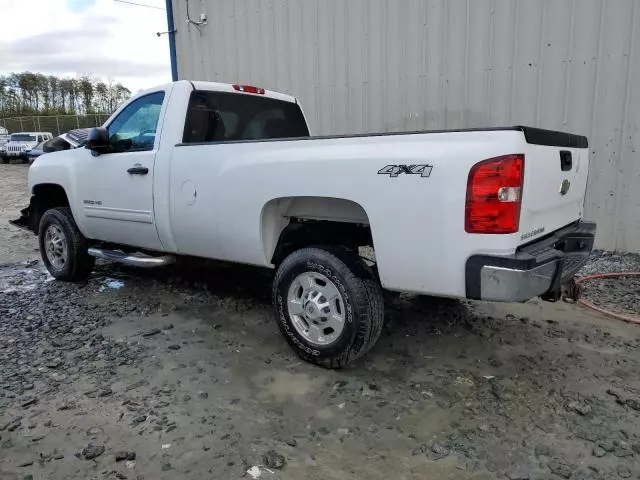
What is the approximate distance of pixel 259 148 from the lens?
3.64 metres

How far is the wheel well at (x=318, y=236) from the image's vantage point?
379 cm

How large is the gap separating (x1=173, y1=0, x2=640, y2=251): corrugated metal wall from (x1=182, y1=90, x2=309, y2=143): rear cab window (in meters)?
2.42

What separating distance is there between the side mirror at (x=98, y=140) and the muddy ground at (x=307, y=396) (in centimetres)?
143

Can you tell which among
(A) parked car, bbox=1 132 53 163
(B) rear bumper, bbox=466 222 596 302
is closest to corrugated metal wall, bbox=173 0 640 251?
(B) rear bumper, bbox=466 222 596 302

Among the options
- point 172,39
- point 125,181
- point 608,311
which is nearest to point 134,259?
point 125,181

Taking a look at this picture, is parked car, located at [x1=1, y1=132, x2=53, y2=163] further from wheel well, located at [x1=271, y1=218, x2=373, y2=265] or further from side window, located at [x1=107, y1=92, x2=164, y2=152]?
wheel well, located at [x1=271, y1=218, x2=373, y2=265]

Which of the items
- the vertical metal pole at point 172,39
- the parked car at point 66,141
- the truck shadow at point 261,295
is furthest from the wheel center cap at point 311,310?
the vertical metal pole at point 172,39

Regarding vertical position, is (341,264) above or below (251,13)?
below

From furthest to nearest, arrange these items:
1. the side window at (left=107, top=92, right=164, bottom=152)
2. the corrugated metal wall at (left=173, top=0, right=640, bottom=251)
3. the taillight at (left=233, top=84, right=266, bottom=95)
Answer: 1. the corrugated metal wall at (left=173, top=0, right=640, bottom=251)
2. the taillight at (left=233, top=84, right=266, bottom=95)
3. the side window at (left=107, top=92, right=164, bottom=152)

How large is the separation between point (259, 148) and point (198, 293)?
211cm

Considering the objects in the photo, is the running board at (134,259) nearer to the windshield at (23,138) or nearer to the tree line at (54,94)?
the windshield at (23,138)

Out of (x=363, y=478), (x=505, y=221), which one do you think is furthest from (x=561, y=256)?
(x=363, y=478)

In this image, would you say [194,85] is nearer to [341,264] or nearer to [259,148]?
[259,148]

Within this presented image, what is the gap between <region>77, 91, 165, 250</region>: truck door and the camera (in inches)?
178
